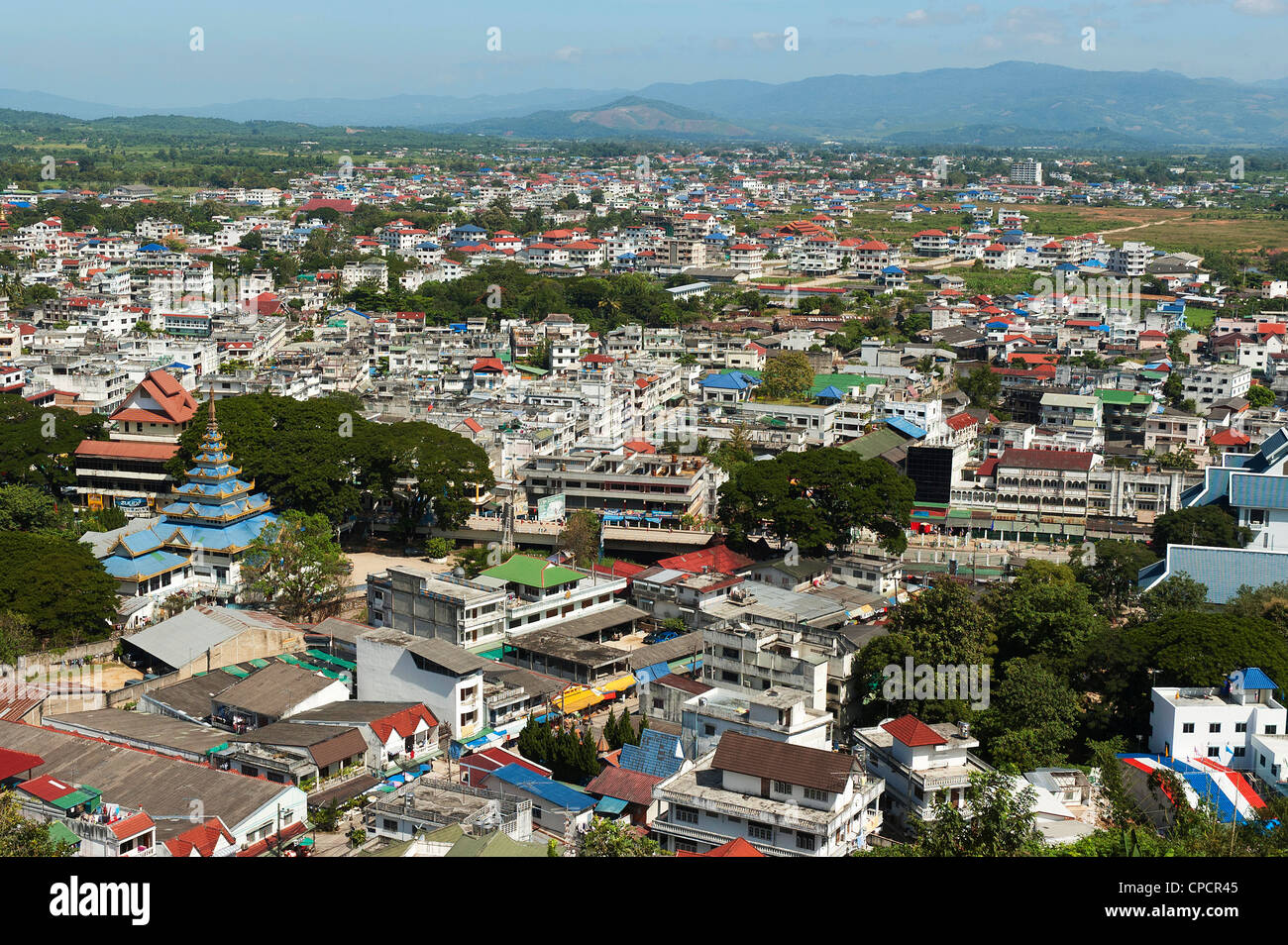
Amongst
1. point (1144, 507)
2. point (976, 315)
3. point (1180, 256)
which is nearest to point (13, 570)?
point (1144, 507)

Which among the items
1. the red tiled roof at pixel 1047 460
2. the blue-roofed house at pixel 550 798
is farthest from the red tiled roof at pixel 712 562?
the blue-roofed house at pixel 550 798

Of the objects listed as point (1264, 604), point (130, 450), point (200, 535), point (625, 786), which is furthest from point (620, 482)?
point (625, 786)

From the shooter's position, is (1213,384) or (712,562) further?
(1213,384)

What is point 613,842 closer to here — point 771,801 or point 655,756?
point 771,801

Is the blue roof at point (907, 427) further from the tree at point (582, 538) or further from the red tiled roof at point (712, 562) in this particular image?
the tree at point (582, 538)
